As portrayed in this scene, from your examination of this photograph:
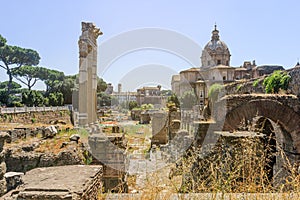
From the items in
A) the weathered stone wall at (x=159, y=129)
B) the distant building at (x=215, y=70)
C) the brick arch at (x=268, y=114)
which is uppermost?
the distant building at (x=215, y=70)

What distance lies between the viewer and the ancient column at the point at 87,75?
57.7ft

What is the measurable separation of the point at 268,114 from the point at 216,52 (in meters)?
43.6

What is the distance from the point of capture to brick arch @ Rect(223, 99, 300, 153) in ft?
23.2

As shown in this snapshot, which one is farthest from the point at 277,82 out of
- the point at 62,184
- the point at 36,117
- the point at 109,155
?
the point at 36,117

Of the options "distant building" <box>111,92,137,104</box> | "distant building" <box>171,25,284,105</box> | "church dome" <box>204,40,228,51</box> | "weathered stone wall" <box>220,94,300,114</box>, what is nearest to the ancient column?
"weathered stone wall" <box>220,94,300,114</box>

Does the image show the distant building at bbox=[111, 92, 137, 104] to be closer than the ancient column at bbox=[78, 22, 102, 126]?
No

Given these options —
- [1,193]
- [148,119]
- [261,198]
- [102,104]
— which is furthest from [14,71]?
[261,198]

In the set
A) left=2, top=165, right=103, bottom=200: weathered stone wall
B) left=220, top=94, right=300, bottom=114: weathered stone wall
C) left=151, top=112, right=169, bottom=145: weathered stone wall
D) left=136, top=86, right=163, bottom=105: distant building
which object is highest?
left=136, top=86, right=163, bottom=105: distant building

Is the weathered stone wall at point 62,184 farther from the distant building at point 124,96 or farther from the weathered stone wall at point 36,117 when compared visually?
the distant building at point 124,96

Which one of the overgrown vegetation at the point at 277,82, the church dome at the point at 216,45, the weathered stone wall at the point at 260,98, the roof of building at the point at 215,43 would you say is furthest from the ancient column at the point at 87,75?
the roof of building at the point at 215,43

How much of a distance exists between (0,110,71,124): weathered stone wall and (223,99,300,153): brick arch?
14.5 meters

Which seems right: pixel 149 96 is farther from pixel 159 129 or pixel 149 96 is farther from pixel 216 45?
pixel 159 129

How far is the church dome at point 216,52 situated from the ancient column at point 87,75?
3300 centimetres

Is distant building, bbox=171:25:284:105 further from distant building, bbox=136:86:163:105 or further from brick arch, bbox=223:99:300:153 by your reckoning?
brick arch, bbox=223:99:300:153
